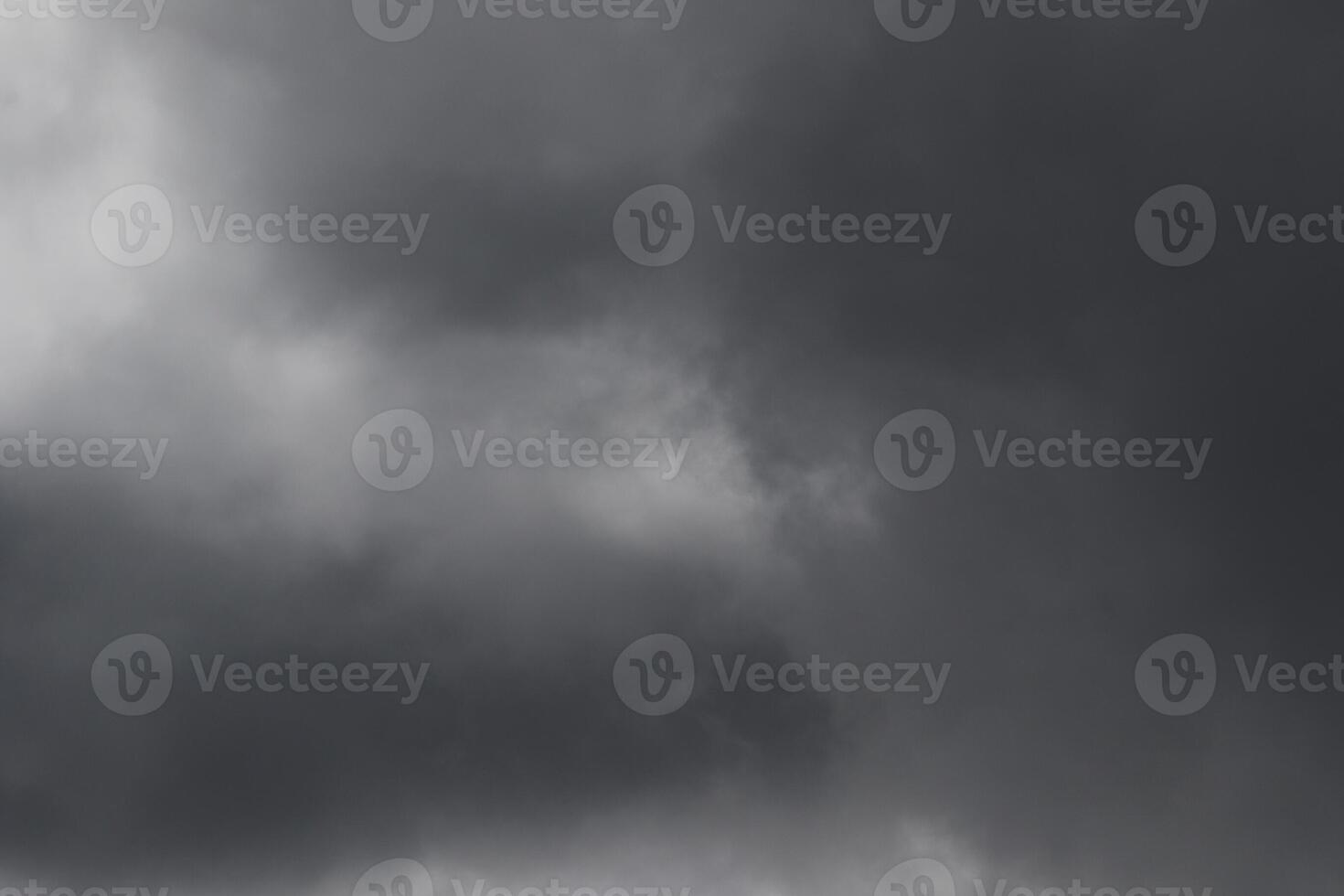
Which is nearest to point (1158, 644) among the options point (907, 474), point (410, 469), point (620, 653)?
point (907, 474)

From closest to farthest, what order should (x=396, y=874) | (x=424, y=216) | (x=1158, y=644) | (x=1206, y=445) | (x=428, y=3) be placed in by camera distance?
1. (x=428, y=3)
2. (x=1158, y=644)
3. (x=424, y=216)
4. (x=396, y=874)
5. (x=1206, y=445)

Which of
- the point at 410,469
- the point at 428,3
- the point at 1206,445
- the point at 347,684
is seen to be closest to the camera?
the point at 428,3

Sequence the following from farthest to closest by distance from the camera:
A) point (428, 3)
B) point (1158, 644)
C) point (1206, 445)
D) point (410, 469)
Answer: point (1206, 445) → point (1158, 644) → point (410, 469) → point (428, 3)

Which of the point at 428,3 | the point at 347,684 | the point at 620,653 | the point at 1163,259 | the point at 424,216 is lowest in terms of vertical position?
the point at 347,684

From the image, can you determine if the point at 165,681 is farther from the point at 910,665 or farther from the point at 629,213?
the point at 910,665

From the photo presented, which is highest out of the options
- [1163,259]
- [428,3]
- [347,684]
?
[428,3]

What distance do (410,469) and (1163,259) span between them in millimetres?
39745

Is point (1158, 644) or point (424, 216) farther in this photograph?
point (424, 216)

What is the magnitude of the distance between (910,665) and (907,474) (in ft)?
168

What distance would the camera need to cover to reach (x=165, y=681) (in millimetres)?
65625

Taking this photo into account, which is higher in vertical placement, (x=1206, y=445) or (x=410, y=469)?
(x=1206, y=445)

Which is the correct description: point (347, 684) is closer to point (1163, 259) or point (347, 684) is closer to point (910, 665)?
point (1163, 259)

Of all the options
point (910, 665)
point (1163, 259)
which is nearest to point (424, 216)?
point (1163, 259)

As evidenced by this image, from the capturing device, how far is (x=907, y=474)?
205 feet
